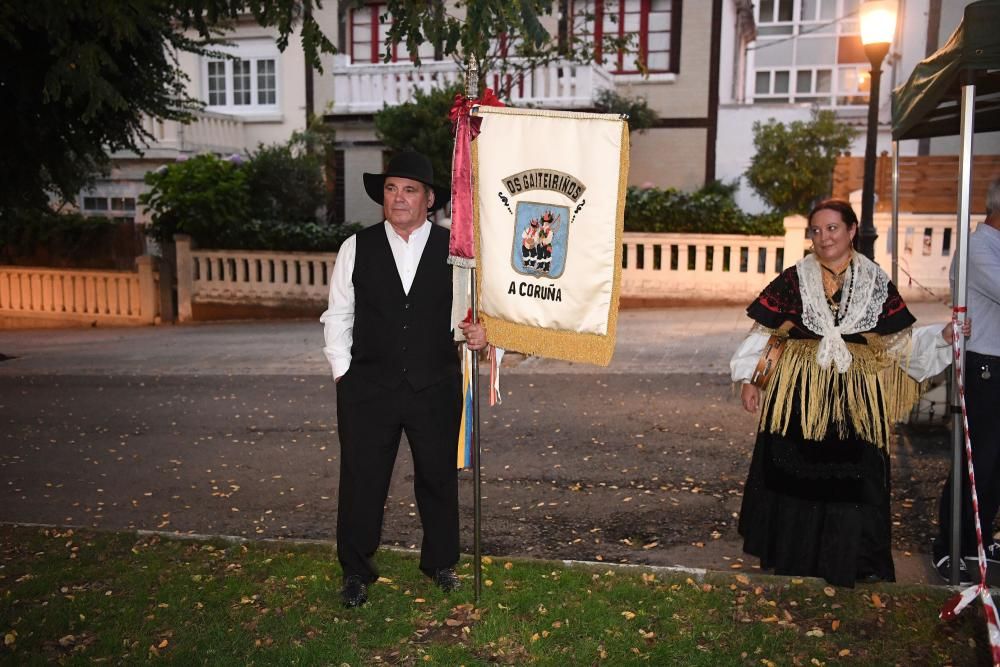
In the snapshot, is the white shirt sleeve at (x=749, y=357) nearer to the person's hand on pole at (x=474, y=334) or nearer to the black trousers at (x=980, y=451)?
the black trousers at (x=980, y=451)

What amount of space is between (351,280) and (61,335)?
45.0 feet

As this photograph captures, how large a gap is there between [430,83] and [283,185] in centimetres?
380

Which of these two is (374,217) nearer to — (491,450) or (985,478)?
(491,450)

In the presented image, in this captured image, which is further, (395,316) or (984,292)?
(984,292)

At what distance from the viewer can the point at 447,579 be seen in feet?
15.2

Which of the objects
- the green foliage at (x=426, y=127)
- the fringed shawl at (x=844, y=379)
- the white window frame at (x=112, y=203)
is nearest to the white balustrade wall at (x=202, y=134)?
the white window frame at (x=112, y=203)

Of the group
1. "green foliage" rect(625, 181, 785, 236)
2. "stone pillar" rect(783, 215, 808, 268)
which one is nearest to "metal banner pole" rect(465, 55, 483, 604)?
"stone pillar" rect(783, 215, 808, 268)

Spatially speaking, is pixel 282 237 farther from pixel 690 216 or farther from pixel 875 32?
pixel 875 32

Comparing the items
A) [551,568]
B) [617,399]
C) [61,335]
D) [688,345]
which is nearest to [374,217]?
[61,335]

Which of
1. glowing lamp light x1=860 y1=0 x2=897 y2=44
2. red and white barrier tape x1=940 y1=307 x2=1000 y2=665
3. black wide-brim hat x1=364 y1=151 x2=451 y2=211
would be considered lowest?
red and white barrier tape x1=940 y1=307 x2=1000 y2=665

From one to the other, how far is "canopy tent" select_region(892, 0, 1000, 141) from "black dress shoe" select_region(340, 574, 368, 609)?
386 cm

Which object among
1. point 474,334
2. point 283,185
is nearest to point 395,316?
point 474,334

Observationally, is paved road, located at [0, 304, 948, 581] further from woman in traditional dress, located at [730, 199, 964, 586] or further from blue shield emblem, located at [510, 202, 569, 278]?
blue shield emblem, located at [510, 202, 569, 278]

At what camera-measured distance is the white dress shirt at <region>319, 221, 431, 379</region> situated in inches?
173
